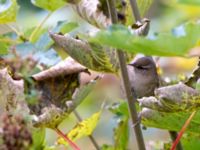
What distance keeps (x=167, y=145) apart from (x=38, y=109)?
220 millimetres

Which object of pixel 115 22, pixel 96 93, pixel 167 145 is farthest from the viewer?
pixel 96 93

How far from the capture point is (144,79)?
91 centimetres

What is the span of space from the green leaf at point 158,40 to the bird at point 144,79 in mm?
245

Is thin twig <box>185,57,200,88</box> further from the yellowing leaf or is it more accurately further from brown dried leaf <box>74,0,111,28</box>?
the yellowing leaf

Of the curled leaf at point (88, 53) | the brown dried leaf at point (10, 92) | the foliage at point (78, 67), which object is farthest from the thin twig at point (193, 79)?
the brown dried leaf at point (10, 92)

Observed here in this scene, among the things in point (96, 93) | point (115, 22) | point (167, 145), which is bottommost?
point (96, 93)

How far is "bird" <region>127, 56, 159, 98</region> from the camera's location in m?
0.91

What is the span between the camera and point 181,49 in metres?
0.65

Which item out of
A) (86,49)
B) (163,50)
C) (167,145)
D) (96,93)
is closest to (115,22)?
(86,49)

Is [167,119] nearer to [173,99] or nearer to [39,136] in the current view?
[173,99]

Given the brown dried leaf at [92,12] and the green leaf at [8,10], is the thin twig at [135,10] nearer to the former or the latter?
the brown dried leaf at [92,12]

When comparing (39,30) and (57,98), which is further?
(39,30)

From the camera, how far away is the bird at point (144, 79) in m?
0.91

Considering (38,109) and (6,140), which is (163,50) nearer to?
(6,140)
